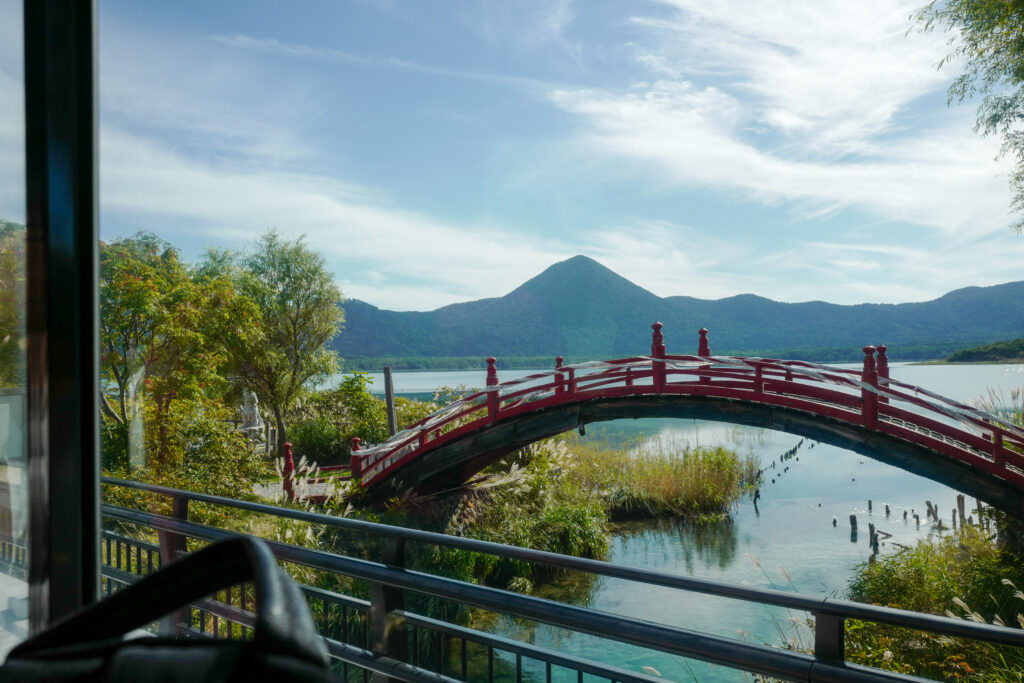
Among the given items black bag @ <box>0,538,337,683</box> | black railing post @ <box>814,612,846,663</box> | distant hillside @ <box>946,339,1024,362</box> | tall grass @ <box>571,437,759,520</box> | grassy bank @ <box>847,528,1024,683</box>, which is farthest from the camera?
tall grass @ <box>571,437,759,520</box>

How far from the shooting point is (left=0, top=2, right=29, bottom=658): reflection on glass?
1146 mm

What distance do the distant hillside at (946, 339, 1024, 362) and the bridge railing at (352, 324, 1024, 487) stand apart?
98cm

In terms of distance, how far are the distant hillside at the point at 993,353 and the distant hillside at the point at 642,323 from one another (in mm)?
1718

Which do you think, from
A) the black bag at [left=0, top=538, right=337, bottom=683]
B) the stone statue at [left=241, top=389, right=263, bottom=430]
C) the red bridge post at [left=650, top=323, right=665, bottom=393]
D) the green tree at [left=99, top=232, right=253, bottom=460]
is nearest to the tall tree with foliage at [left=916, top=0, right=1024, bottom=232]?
the red bridge post at [left=650, top=323, right=665, bottom=393]

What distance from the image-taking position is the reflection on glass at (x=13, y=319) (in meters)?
1.15

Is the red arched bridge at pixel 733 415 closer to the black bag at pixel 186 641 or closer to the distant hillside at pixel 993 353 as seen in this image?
the distant hillside at pixel 993 353

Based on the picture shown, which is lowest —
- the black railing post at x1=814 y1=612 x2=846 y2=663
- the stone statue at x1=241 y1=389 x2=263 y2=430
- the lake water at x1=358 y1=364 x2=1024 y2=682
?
the lake water at x1=358 y1=364 x2=1024 y2=682

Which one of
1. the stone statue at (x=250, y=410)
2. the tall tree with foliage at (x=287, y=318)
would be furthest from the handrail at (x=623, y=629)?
the tall tree with foliage at (x=287, y=318)

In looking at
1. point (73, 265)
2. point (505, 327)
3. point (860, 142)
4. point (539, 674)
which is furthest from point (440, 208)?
point (73, 265)

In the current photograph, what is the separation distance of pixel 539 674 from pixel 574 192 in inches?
1533

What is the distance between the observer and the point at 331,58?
15328 millimetres

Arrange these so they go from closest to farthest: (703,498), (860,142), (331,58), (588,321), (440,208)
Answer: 1. (703,498)
2. (331,58)
3. (860,142)
4. (588,321)
5. (440,208)

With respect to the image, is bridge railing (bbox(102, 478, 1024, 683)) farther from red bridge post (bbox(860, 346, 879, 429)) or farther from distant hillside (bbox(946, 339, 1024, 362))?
distant hillside (bbox(946, 339, 1024, 362))

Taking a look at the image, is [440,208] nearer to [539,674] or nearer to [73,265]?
[539,674]
